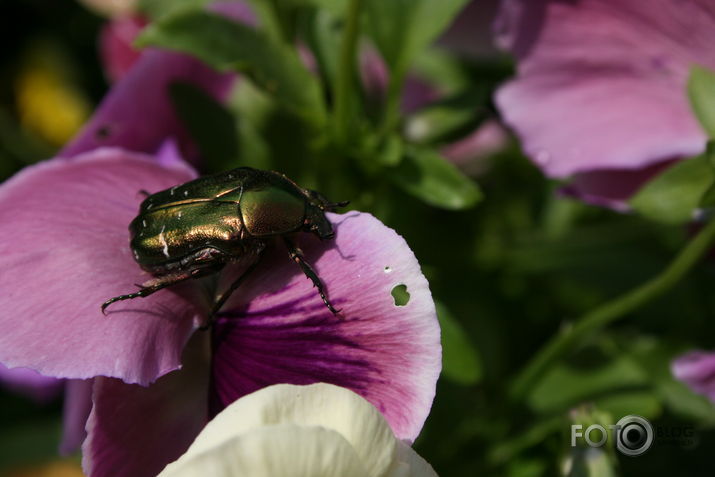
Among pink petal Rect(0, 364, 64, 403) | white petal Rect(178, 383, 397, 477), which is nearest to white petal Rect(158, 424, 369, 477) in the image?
white petal Rect(178, 383, 397, 477)

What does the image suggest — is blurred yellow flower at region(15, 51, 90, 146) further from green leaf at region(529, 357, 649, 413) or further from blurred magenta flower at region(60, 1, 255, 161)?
green leaf at region(529, 357, 649, 413)

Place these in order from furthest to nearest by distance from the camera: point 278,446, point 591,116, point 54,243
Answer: point 591,116 → point 54,243 → point 278,446

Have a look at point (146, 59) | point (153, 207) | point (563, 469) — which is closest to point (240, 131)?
point (146, 59)

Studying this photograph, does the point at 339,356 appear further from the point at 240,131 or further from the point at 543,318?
the point at 543,318

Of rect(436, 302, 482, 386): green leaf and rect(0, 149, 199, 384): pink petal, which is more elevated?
rect(0, 149, 199, 384): pink petal

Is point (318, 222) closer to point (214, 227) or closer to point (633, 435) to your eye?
point (214, 227)
